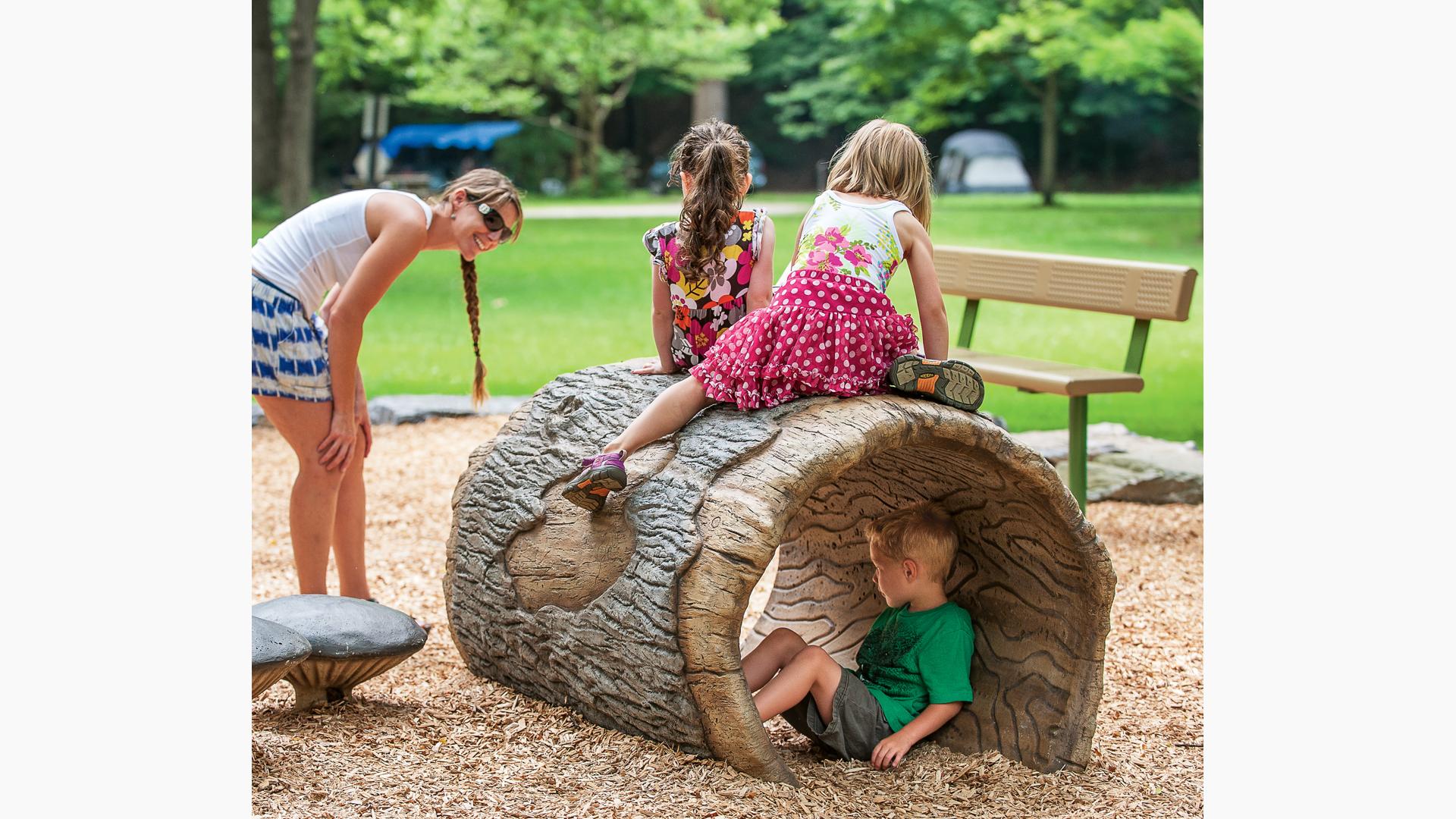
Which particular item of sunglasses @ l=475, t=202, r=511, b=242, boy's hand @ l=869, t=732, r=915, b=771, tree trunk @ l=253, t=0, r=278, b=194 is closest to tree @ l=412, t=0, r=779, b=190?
tree trunk @ l=253, t=0, r=278, b=194

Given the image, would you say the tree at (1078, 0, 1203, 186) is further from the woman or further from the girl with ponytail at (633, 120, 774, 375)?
the woman

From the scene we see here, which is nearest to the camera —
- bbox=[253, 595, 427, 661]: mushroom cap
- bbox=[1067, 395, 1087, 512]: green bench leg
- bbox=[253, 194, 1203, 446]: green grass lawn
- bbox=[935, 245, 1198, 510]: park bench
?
bbox=[253, 595, 427, 661]: mushroom cap

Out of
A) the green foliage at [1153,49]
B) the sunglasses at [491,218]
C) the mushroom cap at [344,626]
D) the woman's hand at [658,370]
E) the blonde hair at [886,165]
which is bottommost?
the mushroom cap at [344,626]

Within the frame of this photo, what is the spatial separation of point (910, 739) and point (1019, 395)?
6819 millimetres

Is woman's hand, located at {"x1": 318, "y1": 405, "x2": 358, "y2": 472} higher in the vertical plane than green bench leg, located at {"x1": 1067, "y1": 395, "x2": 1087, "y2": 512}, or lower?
higher

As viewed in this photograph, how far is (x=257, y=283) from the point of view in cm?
420

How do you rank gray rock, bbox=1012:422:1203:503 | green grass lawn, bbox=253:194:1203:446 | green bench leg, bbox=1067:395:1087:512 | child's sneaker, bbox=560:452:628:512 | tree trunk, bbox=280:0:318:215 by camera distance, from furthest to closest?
tree trunk, bbox=280:0:318:215
green grass lawn, bbox=253:194:1203:446
gray rock, bbox=1012:422:1203:503
green bench leg, bbox=1067:395:1087:512
child's sneaker, bbox=560:452:628:512

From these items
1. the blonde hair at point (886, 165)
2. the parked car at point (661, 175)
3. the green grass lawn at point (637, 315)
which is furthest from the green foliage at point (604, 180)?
the blonde hair at point (886, 165)

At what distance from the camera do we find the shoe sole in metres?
3.51

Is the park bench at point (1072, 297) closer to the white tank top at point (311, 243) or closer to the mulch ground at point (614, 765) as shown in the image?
the mulch ground at point (614, 765)

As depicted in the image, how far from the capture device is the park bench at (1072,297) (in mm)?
6063

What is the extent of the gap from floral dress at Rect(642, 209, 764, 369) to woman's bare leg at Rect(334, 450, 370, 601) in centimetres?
129

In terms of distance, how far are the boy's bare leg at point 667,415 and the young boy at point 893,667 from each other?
0.68m

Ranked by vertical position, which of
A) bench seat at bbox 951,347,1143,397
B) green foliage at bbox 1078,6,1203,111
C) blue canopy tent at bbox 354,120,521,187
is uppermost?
green foliage at bbox 1078,6,1203,111
